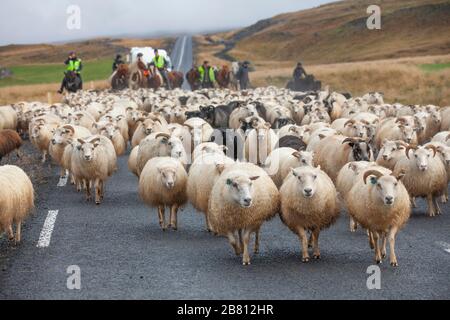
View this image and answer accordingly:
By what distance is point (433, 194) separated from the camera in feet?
44.9

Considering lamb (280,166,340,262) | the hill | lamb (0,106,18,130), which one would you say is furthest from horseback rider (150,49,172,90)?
the hill

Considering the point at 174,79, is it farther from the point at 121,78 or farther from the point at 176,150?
the point at 176,150

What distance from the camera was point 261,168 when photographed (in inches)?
471

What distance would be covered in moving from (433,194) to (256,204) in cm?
443

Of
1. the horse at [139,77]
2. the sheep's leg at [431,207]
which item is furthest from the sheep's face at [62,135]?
the horse at [139,77]

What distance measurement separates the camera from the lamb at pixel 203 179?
12180 millimetres

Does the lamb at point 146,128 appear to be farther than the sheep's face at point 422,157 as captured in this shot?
Yes

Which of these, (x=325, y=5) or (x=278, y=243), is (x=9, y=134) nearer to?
(x=278, y=243)

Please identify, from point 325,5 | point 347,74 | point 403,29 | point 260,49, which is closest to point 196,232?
point 347,74

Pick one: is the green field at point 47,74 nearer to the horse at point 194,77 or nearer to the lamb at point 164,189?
the horse at point 194,77

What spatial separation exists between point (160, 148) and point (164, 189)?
2.97m

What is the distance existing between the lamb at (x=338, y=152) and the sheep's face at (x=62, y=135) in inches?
233

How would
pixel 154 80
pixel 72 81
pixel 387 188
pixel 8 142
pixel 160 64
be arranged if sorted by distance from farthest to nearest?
pixel 160 64
pixel 154 80
pixel 72 81
pixel 8 142
pixel 387 188

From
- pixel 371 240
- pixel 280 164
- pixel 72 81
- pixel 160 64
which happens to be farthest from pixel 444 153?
pixel 160 64
